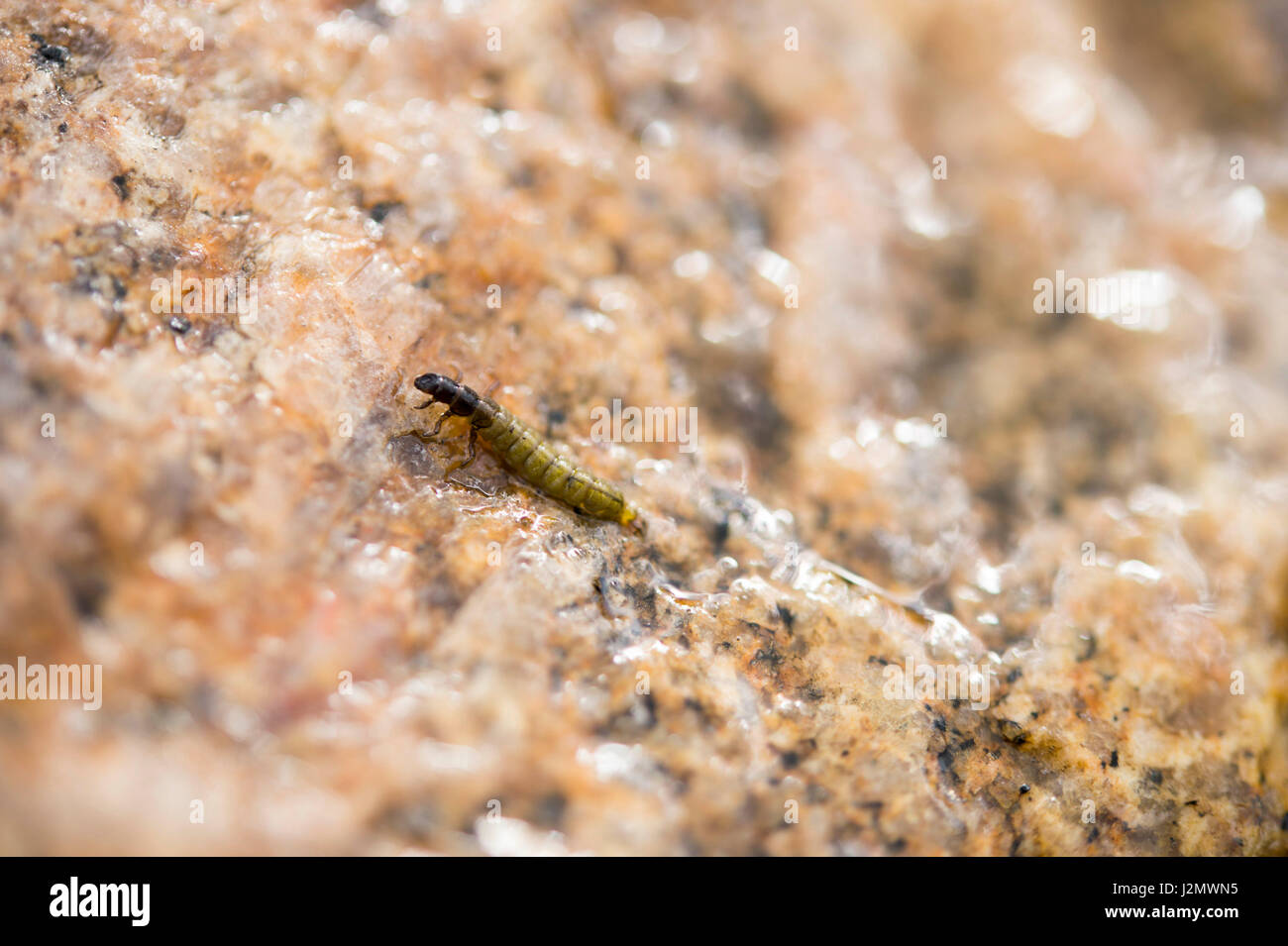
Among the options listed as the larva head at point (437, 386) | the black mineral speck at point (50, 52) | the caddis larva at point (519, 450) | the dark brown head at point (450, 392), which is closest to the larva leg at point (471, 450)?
the caddis larva at point (519, 450)

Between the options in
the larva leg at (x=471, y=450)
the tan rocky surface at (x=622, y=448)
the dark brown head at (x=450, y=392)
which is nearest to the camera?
the tan rocky surface at (x=622, y=448)

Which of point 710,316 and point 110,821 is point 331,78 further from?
point 110,821

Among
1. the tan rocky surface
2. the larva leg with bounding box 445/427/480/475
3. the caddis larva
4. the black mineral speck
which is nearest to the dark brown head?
the caddis larva

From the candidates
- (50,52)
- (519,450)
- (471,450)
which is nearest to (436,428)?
(471,450)

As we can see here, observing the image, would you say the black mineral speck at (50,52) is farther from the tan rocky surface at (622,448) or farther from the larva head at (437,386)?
the larva head at (437,386)

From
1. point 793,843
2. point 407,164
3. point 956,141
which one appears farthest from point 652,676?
point 956,141

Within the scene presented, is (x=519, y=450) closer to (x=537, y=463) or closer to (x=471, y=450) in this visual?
(x=537, y=463)
